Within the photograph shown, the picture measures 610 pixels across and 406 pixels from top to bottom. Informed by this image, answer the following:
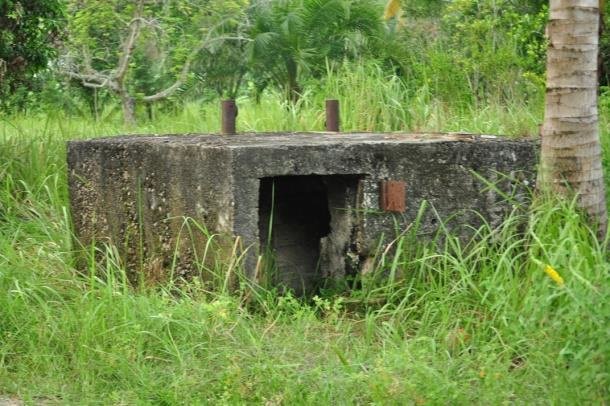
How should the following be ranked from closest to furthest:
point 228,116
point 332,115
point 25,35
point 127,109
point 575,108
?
point 575,108 → point 228,116 → point 332,115 → point 25,35 → point 127,109

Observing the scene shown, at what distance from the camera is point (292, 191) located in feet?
21.5

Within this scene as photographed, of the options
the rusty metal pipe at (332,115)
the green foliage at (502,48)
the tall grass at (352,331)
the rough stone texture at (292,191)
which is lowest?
the tall grass at (352,331)

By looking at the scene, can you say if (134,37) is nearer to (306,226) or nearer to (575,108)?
(306,226)

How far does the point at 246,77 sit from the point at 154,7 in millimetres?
4507

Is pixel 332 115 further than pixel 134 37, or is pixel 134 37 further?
pixel 134 37

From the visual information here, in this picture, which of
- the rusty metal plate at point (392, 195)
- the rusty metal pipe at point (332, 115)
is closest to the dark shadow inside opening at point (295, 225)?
the rusty metal plate at point (392, 195)

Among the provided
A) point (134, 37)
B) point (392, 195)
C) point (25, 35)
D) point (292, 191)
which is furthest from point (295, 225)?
point (134, 37)

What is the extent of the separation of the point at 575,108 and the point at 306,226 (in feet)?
5.69

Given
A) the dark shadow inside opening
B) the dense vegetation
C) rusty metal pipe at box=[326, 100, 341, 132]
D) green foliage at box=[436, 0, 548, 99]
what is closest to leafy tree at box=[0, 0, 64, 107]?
the dense vegetation

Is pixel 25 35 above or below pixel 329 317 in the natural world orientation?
above

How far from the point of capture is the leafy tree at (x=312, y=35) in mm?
13898

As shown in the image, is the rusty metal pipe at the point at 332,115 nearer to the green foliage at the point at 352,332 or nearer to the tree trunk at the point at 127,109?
the green foliage at the point at 352,332

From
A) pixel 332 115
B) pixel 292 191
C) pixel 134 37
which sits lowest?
pixel 292 191

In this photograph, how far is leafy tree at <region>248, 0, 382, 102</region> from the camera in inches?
547
